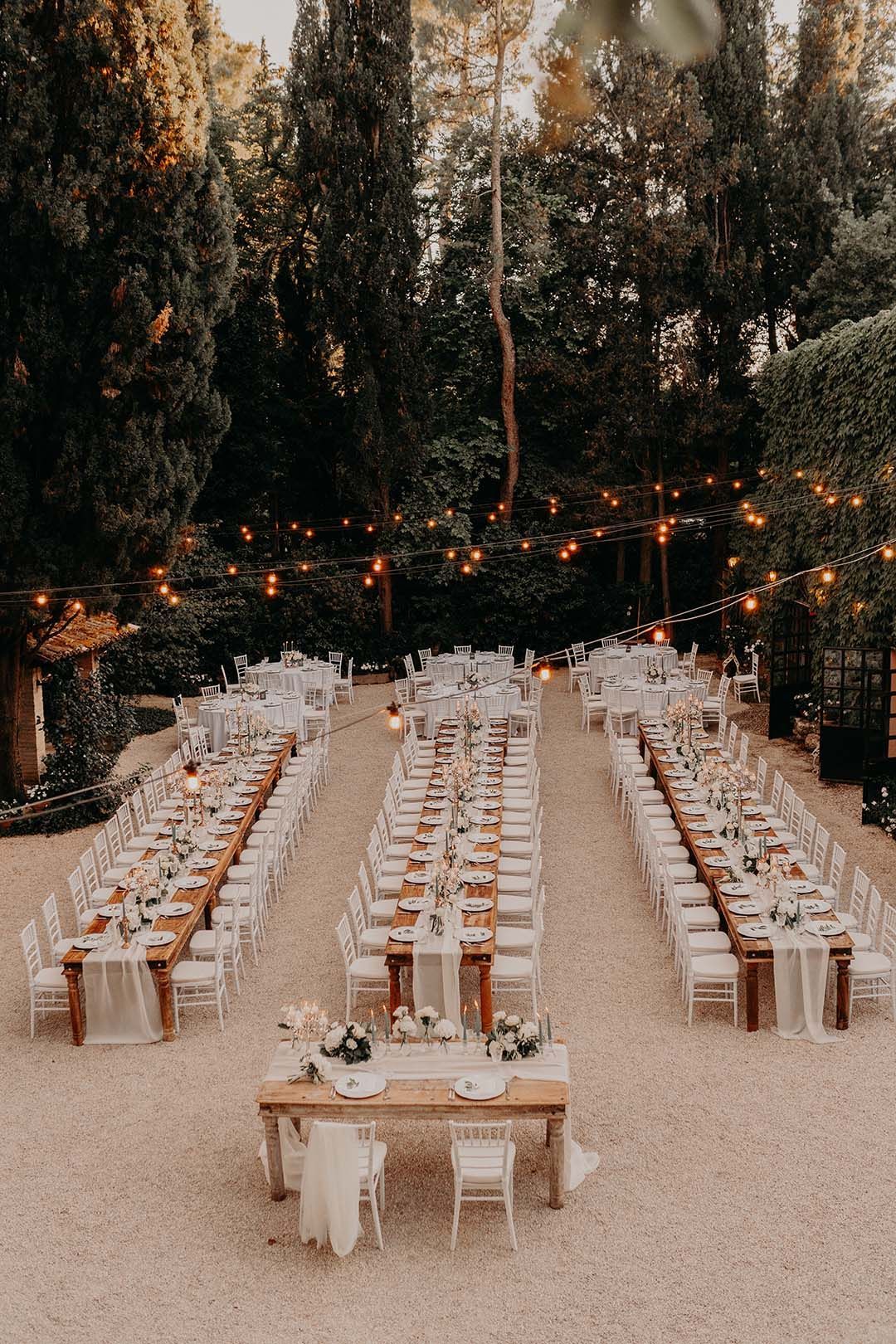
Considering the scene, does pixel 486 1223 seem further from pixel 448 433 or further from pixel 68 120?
pixel 448 433

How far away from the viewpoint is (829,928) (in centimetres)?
811

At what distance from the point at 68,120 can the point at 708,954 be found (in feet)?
34.7

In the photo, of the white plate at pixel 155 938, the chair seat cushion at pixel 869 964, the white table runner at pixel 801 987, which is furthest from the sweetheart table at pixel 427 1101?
the chair seat cushion at pixel 869 964

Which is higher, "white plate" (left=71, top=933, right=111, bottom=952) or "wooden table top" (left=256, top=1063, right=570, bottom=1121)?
"white plate" (left=71, top=933, right=111, bottom=952)

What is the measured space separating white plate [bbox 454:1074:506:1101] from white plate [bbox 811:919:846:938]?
9.93ft

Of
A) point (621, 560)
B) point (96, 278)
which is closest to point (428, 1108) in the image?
point (96, 278)

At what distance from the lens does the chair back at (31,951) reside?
828 cm

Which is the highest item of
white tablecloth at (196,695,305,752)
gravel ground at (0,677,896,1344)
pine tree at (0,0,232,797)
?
pine tree at (0,0,232,797)

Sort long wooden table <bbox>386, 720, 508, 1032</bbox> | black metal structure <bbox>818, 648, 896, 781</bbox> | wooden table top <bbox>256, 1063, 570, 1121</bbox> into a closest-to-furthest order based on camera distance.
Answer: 1. wooden table top <bbox>256, 1063, 570, 1121</bbox>
2. long wooden table <bbox>386, 720, 508, 1032</bbox>
3. black metal structure <bbox>818, 648, 896, 781</bbox>

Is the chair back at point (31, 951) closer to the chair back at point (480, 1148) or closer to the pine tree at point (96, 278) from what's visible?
the chair back at point (480, 1148)

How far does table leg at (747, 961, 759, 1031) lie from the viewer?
7.92 meters

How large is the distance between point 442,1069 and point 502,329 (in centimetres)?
1803

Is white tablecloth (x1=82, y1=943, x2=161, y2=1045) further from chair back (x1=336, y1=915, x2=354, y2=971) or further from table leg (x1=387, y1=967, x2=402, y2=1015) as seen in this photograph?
table leg (x1=387, y1=967, x2=402, y2=1015)

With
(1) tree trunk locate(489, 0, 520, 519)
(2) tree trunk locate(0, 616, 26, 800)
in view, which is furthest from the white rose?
(1) tree trunk locate(489, 0, 520, 519)
